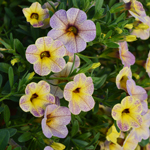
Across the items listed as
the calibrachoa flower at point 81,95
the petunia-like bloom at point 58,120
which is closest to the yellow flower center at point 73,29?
the calibrachoa flower at point 81,95

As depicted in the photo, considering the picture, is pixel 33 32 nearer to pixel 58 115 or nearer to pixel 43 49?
pixel 43 49

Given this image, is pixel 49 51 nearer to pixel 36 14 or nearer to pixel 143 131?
pixel 36 14

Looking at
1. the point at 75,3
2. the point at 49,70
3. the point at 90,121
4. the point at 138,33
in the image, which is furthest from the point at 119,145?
the point at 75,3

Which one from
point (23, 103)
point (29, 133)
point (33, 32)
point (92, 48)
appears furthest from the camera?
point (92, 48)

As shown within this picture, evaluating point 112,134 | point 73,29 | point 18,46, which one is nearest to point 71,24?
point 73,29

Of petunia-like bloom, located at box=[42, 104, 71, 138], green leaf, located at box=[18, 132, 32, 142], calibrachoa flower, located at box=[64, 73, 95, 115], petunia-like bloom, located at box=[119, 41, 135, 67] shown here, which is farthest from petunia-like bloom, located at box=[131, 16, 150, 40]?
green leaf, located at box=[18, 132, 32, 142]

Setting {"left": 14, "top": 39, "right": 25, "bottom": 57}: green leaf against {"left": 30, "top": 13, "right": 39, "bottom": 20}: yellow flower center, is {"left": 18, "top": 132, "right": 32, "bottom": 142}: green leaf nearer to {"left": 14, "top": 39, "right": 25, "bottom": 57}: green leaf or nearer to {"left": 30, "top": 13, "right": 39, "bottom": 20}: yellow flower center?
{"left": 14, "top": 39, "right": 25, "bottom": 57}: green leaf

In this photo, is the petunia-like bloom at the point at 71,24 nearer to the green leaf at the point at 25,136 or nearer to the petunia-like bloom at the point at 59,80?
the petunia-like bloom at the point at 59,80
